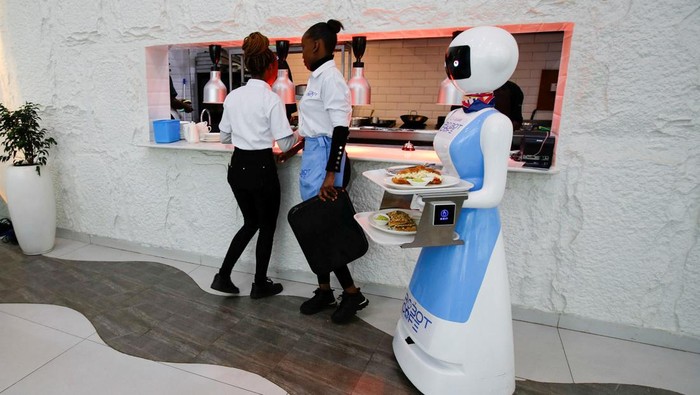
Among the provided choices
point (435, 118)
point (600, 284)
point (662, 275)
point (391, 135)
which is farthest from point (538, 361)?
point (435, 118)

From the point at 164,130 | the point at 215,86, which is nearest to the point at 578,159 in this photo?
the point at 215,86

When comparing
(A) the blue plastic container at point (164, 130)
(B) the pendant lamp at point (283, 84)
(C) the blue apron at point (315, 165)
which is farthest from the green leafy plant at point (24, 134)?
(C) the blue apron at point (315, 165)

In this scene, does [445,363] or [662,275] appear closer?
[445,363]

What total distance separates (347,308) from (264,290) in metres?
0.64

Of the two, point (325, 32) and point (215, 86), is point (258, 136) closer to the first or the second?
point (325, 32)

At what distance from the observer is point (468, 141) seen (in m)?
1.69

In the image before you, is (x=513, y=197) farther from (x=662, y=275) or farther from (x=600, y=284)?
(x=662, y=275)

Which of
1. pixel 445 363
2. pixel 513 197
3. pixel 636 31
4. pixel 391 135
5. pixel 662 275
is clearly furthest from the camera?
pixel 391 135

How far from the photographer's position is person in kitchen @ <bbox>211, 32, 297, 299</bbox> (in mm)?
2451

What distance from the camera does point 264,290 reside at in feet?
9.24

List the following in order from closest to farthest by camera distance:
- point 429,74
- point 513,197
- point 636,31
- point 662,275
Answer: point 636,31 → point 662,275 → point 513,197 → point 429,74

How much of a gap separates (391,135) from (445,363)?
11.4 ft

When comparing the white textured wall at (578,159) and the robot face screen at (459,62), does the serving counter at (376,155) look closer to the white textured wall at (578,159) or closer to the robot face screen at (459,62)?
the white textured wall at (578,159)

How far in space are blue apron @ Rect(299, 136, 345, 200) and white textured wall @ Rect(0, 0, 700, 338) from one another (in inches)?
16.4
